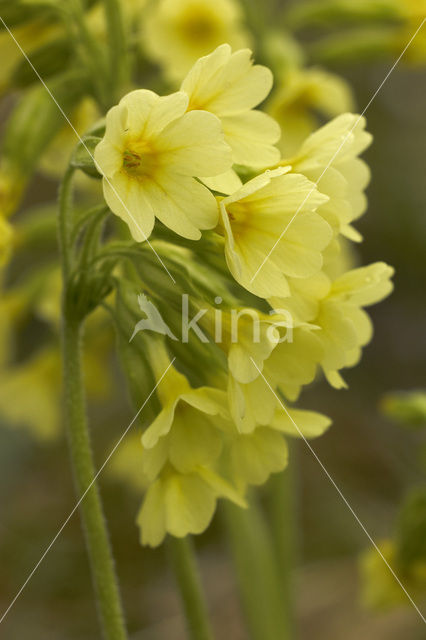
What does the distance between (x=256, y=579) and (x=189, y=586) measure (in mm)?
503

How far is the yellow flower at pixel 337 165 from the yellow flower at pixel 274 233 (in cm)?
6

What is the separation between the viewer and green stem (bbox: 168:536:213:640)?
1322mm

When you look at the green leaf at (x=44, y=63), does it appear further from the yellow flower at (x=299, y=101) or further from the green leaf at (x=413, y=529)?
the green leaf at (x=413, y=529)

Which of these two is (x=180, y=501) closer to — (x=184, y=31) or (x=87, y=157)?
(x=87, y=157)

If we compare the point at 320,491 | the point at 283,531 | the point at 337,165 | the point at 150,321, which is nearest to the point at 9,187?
the point at 150,321

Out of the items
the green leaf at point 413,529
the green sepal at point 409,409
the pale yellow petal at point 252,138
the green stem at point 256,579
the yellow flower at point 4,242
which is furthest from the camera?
the green stem at point 256,579

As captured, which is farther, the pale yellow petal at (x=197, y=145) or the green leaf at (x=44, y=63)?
the green leaf at (x=44, y=63)

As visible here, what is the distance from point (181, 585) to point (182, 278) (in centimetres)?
52

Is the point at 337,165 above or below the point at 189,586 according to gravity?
above

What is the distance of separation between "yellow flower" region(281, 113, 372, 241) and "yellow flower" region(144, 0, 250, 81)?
0.71 metres

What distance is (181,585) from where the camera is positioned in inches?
52.8

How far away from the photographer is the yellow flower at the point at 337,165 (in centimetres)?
104

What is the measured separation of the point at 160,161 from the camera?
999 millimetres

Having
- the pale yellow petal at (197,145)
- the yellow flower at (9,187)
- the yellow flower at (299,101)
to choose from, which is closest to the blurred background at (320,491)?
the yellow flower at (299,101)
